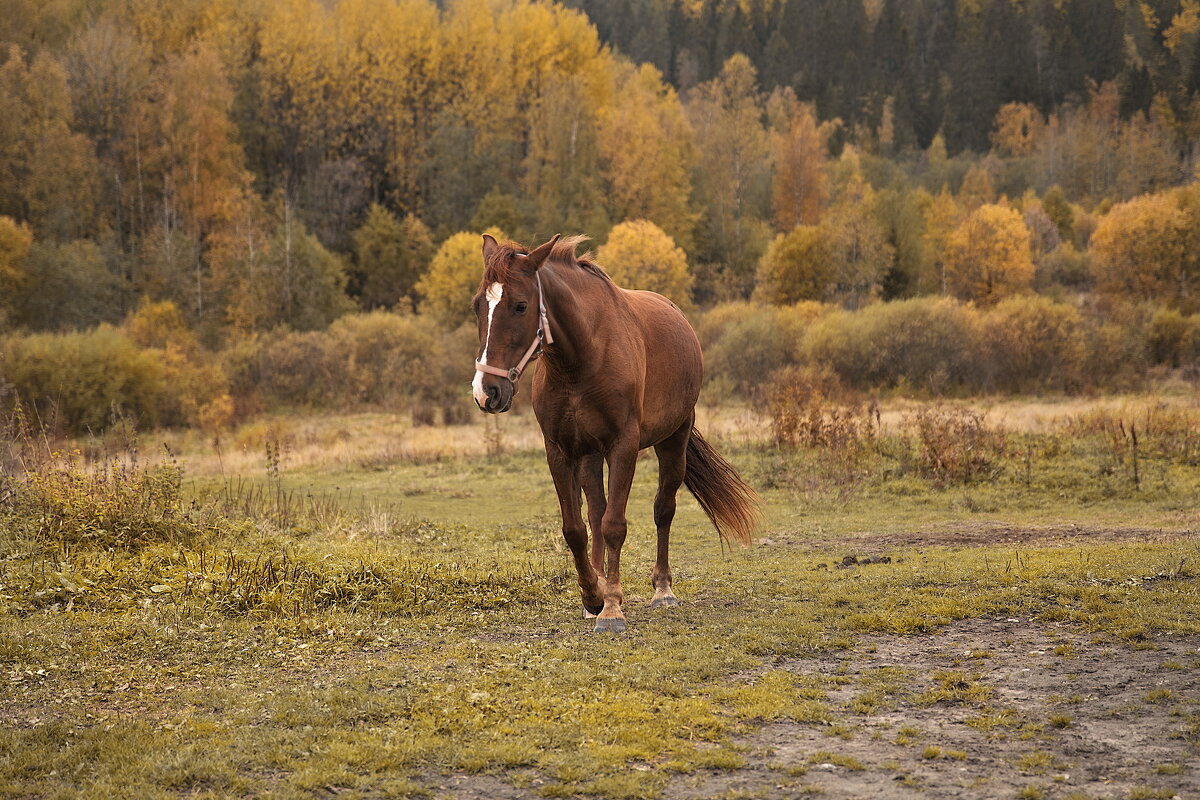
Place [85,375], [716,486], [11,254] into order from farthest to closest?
[11,254] < [85,375] < [716,486]

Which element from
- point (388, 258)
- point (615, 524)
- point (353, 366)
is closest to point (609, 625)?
point (615, 524)

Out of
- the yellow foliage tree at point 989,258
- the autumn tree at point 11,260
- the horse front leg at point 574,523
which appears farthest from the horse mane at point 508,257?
the yellow foliage tree at point 989,258

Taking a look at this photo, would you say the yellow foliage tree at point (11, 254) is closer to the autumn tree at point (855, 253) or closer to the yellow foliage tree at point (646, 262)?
the yellow foliage tree at point (646, 262)

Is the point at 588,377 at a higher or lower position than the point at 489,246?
lower

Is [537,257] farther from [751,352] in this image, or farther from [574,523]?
[751,352]

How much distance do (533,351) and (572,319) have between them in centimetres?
52

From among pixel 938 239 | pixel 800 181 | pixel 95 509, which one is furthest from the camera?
pixel 800 181

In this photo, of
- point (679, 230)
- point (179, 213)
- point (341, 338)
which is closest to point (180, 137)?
point (179, 213)

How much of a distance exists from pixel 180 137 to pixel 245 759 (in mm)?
56648

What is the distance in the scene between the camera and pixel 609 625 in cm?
799

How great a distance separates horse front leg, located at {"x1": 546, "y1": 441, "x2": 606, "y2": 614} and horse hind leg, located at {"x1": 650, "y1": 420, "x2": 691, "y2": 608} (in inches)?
32.8

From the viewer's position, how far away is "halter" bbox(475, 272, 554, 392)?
22.8 ft

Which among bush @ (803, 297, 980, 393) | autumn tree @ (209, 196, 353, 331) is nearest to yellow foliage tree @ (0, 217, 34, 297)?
autumn tree @ (209, 196, 353, 331)

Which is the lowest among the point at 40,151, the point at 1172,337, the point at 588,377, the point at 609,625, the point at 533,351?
the point at 1172,337
